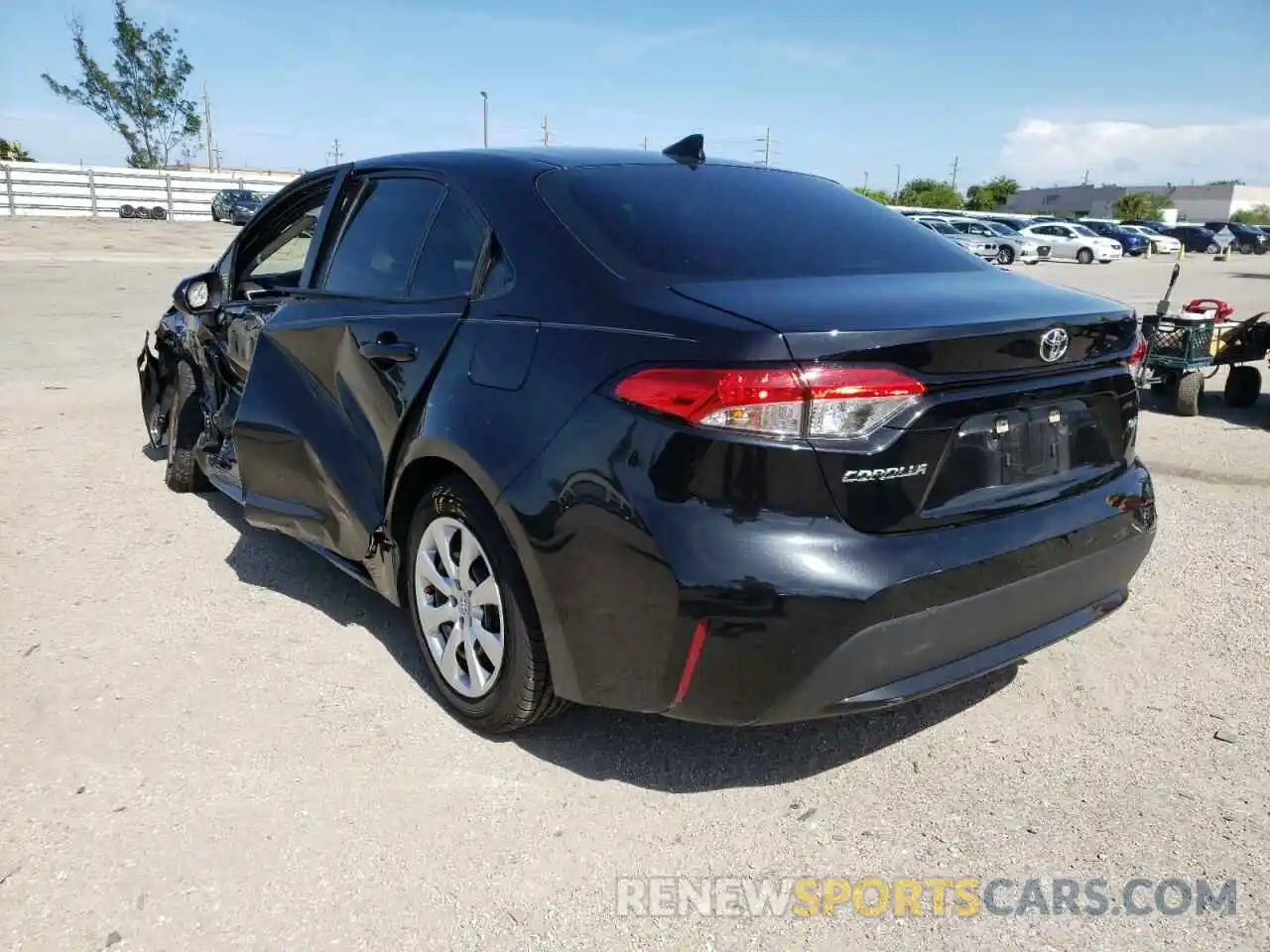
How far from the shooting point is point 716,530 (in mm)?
2230

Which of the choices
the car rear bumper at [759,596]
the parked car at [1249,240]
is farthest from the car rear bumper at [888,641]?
the parked car at [1249,240]

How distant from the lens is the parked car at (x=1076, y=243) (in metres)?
37.4

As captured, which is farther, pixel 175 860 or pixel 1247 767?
pixel 1247 767

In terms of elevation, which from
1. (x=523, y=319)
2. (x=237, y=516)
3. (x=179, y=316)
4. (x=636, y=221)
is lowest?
(x=237, y=516)

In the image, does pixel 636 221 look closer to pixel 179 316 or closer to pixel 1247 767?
pixel 1247 767

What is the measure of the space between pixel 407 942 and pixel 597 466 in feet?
3.72

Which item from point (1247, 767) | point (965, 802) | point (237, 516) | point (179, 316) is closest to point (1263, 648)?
point (1247, 767)

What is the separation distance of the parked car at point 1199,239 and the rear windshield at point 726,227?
51.8 m

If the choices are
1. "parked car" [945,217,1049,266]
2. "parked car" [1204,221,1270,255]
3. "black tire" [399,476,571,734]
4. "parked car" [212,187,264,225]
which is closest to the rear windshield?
"black tire" [399,476,571,734]

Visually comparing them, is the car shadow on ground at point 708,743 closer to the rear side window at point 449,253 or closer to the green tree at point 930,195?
the rear side window at point 449,253

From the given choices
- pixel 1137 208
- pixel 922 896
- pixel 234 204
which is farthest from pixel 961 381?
pixel 1137 208

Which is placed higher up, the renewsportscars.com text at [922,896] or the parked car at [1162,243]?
the parked car at [1162,243]

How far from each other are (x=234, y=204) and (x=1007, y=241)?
93.3ft

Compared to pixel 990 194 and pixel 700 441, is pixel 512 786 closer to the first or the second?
pixel 700 441
